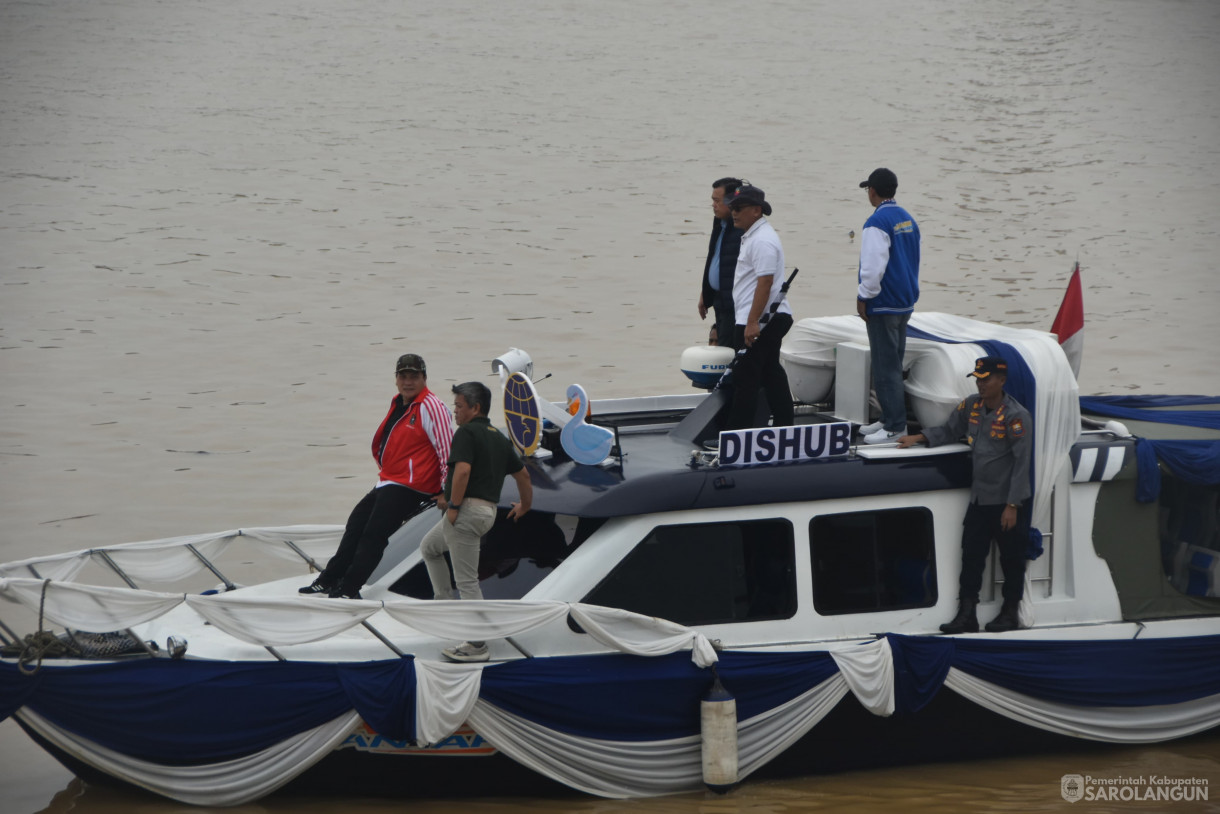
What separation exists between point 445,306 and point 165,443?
6.70 m

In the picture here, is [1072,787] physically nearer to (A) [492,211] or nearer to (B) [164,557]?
(B) [164,557]

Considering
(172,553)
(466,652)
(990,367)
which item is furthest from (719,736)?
(172,553)

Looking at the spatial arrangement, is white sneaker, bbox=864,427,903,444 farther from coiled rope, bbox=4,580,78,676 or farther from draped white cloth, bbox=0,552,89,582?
draped white cloth, bbox=0,552,89,582

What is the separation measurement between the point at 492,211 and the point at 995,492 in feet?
65.2

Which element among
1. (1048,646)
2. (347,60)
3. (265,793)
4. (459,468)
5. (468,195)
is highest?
(347,60)

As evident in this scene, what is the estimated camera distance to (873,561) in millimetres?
7723

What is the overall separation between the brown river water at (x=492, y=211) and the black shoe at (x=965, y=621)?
88 cm

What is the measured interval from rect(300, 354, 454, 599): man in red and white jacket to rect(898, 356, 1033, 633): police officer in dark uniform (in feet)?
9.90

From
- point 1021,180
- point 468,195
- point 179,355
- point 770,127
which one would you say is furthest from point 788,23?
point 179,355

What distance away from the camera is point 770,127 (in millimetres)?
33594

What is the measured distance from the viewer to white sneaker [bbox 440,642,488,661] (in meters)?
7.37

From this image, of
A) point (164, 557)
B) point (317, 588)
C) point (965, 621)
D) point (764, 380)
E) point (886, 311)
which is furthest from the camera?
point (164, 557)

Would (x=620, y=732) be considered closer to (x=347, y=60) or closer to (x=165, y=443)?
(x=165, y=443)

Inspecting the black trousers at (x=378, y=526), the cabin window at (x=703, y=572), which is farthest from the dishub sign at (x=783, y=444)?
the black trousers at (x=378, y=526)
